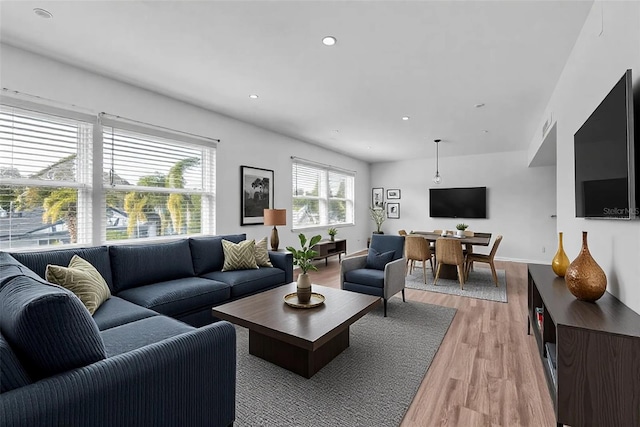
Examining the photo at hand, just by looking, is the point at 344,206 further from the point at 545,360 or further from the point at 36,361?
the point at 36,361

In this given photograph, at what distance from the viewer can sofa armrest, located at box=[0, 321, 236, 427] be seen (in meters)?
0.92

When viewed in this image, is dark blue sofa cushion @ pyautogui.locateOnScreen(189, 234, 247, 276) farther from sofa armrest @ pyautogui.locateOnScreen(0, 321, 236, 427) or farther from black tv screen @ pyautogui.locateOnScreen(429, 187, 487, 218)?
black tv screen @ pyautogui.locateOnScreen(429, 187, 487, 218)

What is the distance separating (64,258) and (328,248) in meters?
4.39

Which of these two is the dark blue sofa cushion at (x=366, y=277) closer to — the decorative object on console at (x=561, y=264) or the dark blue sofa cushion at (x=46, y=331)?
the decorative object on console at (x=561, y=264)

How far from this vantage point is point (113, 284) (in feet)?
8.95

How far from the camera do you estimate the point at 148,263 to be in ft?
9.67

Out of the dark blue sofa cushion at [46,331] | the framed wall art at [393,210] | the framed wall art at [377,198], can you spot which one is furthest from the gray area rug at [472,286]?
the dark blue sofa cushion at [46,331]

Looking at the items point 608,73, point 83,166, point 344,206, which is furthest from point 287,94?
point 344,206

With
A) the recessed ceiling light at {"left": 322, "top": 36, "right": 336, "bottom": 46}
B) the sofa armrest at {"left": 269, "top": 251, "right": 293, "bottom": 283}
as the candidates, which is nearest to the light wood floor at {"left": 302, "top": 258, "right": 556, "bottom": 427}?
the sofa armrest at {"left": 269, "top": 251, "right": 293, "bottom": 283}

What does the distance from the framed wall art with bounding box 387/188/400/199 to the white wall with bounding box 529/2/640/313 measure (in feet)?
17.9

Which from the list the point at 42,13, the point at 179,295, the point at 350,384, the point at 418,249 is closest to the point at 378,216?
the point at 418,249

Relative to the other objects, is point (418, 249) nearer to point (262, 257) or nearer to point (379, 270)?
point (379, 270)

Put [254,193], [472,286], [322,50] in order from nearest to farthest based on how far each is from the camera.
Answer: [322,50]
[472,286]
[254,193]

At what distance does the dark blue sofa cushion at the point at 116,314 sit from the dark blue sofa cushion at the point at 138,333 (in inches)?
3.9
